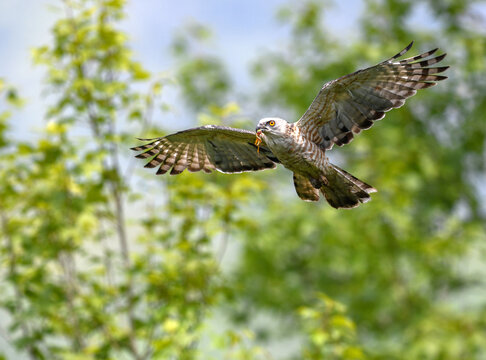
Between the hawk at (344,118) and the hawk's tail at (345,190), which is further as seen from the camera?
the hawk's tail at (345,190)

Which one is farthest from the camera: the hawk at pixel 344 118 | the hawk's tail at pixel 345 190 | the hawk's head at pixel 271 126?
the hawk's tail at pixel 345 190

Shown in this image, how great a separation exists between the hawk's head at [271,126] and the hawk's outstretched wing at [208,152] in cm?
45

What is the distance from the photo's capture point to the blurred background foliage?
502 cm

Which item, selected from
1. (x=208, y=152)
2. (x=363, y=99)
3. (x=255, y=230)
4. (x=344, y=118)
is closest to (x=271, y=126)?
(x=344, y=118)

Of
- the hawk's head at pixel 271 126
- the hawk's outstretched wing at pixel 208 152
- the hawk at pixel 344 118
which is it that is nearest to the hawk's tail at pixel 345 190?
the hawk at pixel 344 118

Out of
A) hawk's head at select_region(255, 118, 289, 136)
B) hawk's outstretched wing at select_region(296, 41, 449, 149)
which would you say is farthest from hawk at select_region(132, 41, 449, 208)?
hawk's head at select_region(255, 118, 289, 136)

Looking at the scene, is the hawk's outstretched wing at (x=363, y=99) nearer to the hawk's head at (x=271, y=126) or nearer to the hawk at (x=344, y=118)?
the hawk at (x=344, y=118)

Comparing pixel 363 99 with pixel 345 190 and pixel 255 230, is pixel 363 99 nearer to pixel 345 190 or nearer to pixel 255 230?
pixel 345 190

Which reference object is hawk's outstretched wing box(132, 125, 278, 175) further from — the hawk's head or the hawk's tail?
the hawk's head

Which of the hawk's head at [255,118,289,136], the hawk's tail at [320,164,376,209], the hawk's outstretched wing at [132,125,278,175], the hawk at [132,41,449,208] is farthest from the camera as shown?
the hawk's outstretched wing at [132,125,278,175]

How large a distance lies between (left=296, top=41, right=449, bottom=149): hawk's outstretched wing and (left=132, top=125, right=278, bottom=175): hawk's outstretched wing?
31 centimetres

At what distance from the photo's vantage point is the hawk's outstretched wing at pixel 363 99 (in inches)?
121

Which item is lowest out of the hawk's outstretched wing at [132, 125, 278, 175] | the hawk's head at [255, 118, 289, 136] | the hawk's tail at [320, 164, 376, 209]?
the hawk's head at [255, 118, 289, 136]

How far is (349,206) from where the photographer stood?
3.08 metres
